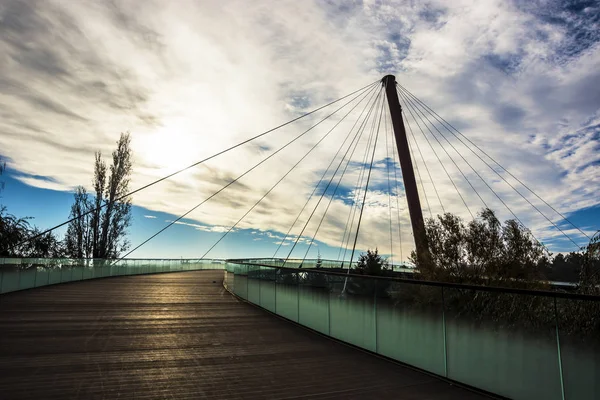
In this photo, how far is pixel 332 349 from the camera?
727 centimetres

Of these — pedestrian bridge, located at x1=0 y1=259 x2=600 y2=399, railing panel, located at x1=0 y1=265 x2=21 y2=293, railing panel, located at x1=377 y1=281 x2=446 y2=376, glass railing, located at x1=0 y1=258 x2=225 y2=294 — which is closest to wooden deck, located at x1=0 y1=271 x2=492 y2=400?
pedestrian bridge, located at x1=0 y1=259 x2=600 y2=399

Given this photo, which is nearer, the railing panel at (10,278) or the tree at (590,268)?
the tree at (590,268)

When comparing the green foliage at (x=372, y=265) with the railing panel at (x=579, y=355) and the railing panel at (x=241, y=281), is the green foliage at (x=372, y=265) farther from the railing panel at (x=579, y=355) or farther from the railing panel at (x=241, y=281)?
the railing panel at (x=579, y=355)

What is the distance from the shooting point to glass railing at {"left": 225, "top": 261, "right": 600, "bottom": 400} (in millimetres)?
4285

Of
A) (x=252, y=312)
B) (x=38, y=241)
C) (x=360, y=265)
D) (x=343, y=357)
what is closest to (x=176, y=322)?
(x=252, y=312)

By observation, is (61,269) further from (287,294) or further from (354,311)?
(354,311)

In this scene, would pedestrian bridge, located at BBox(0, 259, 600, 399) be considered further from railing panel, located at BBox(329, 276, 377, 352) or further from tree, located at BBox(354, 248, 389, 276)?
tree, located at BBox(354, 248, 389, 276)

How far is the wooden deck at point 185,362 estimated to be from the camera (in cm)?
489

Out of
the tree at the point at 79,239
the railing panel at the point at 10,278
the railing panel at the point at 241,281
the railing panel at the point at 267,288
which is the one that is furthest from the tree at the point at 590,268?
the tree at the point at 79,239

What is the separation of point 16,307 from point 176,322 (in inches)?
216

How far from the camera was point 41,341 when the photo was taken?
23.8ft

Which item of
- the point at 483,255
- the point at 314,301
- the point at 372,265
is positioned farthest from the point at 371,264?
the point at 314,301

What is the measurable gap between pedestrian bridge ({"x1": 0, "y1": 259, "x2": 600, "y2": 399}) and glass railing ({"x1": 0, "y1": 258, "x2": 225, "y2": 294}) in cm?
604

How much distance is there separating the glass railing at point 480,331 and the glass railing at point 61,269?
13476 millimetres
